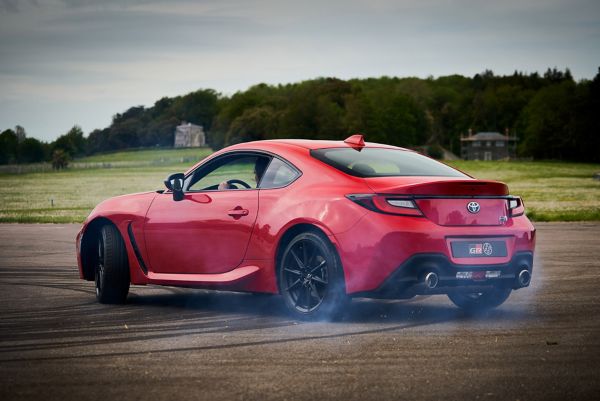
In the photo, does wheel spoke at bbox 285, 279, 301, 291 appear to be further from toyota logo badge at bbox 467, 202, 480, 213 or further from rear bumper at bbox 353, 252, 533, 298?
toyota logo badge at bbox 467, 202, 480, 213

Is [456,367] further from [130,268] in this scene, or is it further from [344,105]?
[344,105]

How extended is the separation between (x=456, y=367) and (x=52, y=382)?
247 centimetres

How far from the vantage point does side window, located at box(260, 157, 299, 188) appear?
8.89m

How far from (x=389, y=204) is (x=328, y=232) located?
543 millimetres

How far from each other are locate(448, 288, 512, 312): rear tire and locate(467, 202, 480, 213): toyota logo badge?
1299 mm

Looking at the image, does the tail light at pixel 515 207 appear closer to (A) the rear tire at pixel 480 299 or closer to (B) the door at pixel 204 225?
(A) the rear tire at pixel 480 299

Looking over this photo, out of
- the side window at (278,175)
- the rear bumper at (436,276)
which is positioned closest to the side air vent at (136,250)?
the side window at (278,175)

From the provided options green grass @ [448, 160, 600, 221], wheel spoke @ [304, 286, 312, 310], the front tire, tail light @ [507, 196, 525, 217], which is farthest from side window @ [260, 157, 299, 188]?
green grass @ [448, 160, 600, 221]

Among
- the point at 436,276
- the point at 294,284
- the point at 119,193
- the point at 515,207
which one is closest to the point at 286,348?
the point at 294,284

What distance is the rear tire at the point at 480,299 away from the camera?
369 inches

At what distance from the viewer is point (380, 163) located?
878cm

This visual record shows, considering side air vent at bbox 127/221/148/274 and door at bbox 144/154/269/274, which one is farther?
side air vent at bbox 127/221/148/274

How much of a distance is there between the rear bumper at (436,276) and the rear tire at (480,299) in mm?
1070

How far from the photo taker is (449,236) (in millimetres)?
8078
